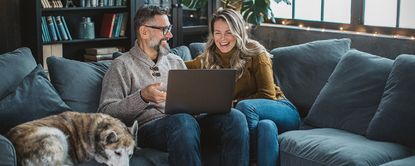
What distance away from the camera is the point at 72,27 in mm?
5570

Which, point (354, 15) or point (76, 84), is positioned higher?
point (354, 15)

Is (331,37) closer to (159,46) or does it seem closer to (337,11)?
(337,11)

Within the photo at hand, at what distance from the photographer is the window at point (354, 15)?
4715 mm

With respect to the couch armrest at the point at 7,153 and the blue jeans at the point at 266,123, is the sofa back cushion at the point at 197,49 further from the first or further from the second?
the couch armrest at the point at 7,153

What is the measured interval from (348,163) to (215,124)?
67cm

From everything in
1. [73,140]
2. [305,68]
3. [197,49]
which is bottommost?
[73,140]

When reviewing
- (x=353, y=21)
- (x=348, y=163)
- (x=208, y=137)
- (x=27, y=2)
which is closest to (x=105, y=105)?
(x=208, y=137)

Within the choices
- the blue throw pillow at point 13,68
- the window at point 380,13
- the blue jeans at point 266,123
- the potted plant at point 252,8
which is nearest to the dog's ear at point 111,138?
the blue throw pillow at point 13,68

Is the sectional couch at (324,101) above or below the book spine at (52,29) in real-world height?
below

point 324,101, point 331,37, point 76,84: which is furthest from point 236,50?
point 331,37

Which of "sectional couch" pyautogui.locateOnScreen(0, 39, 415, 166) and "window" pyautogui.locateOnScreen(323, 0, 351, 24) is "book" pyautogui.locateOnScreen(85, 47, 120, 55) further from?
"sectional couch" pyautogui.locateOnScreen(0, 39, 415, 166)

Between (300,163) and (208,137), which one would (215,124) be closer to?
(208,137)

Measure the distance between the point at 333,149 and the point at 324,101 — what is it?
23.7 inches

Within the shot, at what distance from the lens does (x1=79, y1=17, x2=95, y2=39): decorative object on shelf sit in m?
5.45
